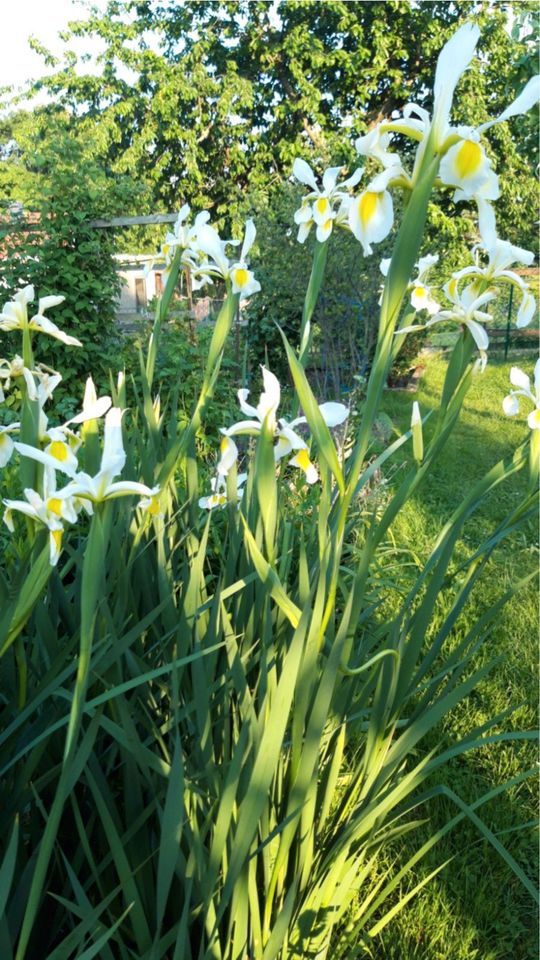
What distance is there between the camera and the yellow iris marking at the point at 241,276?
1.51 metres

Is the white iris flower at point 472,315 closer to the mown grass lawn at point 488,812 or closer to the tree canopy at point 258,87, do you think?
the mown grass lawn at point 488,812

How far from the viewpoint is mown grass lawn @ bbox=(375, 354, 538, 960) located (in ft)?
4.75

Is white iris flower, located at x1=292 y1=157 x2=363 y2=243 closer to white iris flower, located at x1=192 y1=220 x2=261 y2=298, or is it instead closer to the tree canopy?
white iris flower, located at x1=192 y1=220 x2=261 y2=298

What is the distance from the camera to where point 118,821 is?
3.27 feet

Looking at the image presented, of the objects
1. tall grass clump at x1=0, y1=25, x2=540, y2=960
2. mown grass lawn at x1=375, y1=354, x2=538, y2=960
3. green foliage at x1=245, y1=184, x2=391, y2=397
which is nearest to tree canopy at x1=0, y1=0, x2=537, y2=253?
green foliage at x1=245, y1=184, x2=391, y2=397

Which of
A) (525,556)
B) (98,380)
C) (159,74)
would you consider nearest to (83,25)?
(159,74)

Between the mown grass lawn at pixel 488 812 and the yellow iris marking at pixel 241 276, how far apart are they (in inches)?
35.3

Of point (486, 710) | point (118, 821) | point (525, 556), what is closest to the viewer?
point (118, 821)

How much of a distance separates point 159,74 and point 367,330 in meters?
10.4

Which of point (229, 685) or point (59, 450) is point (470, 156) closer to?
point (59, 450)

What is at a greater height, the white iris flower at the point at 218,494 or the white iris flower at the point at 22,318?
the white iris flower at the point at 22,318

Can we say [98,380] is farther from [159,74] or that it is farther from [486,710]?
[159,74]

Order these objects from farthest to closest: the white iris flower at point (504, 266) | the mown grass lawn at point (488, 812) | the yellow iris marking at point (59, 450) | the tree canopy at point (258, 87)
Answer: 1. the tree canopy at point (258, 87)
2. the mown grass lawn at point (488, 812)
3. the white iris flower at point (504, 266)
4. the yellow iris marking at point (59, 450)

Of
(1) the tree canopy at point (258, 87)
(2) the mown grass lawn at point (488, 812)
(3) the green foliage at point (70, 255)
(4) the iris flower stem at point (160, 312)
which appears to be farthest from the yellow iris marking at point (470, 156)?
(1) the tree canopy at point (258, 87)
